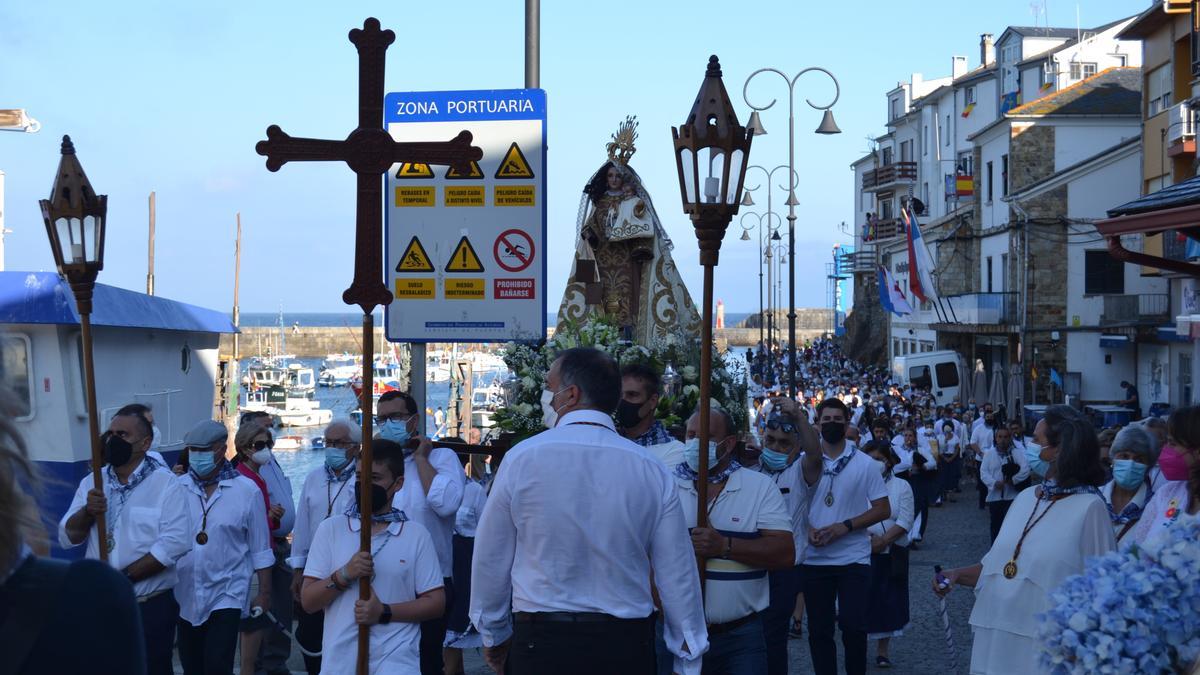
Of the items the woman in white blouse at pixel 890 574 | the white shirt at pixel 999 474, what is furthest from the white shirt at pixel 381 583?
the white shirt at pixel 999 474

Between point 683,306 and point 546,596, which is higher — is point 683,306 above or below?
above

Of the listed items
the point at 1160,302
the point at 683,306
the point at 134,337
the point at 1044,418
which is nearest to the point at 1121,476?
the point at 1044,418

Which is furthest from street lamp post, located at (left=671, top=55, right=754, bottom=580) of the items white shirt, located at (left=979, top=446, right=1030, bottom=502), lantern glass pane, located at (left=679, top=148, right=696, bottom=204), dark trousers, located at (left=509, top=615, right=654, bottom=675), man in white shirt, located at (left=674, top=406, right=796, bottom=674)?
white shirt, located at (left=979, top=446, right=1030, bottom=502)

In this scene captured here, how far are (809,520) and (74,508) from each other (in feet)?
14.4

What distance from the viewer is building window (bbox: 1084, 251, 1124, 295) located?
134 feet

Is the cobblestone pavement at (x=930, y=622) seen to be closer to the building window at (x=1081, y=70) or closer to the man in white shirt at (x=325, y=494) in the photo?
the man in white shirt at (x=325, y=494)

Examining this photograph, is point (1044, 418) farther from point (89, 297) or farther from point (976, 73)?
point (976, 73)

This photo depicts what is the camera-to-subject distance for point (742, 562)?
6125 millimetres

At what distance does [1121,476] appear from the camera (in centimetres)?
718

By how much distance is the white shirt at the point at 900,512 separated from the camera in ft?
35.1

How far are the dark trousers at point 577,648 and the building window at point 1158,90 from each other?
91.2ft

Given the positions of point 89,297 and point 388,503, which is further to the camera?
point 89,297

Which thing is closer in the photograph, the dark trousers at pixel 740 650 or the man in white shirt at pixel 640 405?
the dark trousers at pixel 740 650

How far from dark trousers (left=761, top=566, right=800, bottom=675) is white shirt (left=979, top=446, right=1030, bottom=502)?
5.31 metres
